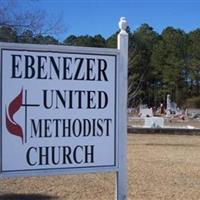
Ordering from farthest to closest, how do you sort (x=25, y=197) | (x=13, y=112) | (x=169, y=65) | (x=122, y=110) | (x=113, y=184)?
(x=169, y=65), (x=113, y=184), (x=25, y=197), (x=122, y=110), (x=13, y=112)

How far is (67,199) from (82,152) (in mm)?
4162

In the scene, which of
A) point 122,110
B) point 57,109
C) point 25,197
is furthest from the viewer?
point 25,197

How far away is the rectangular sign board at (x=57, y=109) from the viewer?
4.82 m

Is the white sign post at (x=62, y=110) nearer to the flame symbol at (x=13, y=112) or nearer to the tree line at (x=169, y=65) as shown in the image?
the flame symbol at (x=13, y=112)

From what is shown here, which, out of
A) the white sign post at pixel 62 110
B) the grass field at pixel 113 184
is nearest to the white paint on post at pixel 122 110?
the white sign post at pixel 62 110

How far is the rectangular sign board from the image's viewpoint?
4.82 metres

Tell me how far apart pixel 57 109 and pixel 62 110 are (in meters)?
Answer: 0.04

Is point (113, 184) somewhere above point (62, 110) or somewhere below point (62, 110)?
below

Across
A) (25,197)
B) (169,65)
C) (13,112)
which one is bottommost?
(25,197)

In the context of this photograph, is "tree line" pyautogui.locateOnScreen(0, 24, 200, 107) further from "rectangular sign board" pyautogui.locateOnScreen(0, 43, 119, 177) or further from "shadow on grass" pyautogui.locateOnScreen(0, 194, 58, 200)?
Answer: "rectangular sign board" pyautogui.locateOnScreen(0, 43, 119, 177)

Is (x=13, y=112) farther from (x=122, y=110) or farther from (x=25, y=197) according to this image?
(x=25, y=197)

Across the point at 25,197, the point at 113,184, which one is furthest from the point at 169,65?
the point at 25,197

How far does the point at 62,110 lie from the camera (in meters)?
4.98

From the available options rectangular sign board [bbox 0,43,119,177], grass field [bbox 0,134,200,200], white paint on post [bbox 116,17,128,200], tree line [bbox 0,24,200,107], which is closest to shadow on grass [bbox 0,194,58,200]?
grass field [bbox 0,134,200,200]
